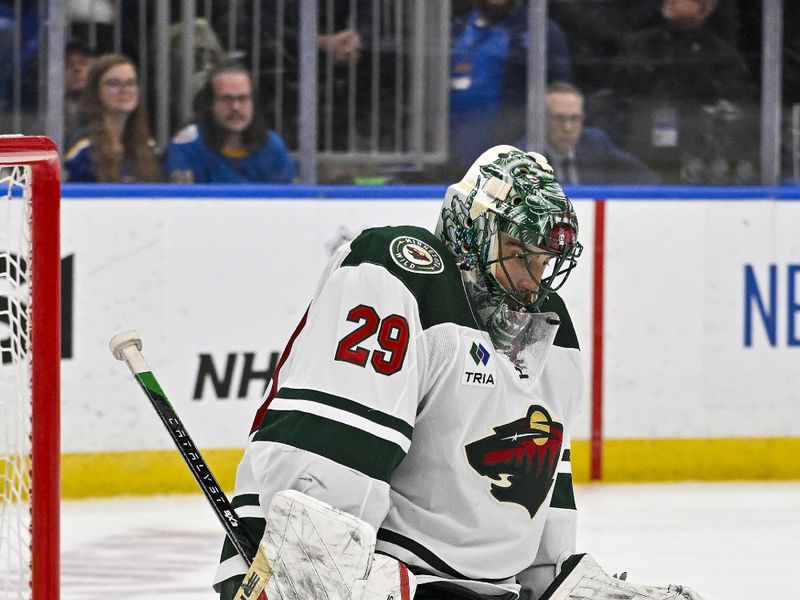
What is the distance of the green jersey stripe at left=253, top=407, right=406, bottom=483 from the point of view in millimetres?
1674

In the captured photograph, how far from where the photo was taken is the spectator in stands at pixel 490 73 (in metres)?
5.03

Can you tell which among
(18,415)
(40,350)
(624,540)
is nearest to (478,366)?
(40,350)

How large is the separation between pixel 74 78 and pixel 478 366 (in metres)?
3.16

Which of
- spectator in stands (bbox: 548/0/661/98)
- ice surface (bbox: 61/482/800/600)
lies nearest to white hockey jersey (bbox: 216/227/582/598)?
ice surface (bbox: 61/482/800/600)

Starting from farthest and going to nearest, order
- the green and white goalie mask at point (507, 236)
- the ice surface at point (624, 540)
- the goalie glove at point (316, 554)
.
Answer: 1. the ice surface at point (624, 540)
2. the green and white goalie mask at point (507, 236)
3. the goalie glove at point (316, 554)

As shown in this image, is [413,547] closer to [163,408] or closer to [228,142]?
[163,408]

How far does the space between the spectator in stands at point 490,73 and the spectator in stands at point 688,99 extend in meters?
0.26

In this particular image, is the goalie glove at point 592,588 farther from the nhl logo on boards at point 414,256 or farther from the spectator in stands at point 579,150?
the spectator in stands at point 579,150

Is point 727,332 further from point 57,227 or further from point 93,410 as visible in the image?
point 57,227

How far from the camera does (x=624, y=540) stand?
4199 millimetres

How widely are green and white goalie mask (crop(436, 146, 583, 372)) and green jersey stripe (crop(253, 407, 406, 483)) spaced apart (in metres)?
0.25

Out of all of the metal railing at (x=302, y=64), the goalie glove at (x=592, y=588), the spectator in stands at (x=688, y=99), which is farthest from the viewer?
the spectator in stands at (x=688, y=99)

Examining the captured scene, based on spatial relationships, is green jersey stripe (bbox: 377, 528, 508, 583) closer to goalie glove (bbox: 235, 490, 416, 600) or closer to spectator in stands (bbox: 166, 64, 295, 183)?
goalie glove (bbox: 235, 490, 416, 600)

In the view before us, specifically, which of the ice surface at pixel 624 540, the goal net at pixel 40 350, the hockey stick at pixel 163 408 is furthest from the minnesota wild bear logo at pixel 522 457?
the ice surface at pixel 624 540
